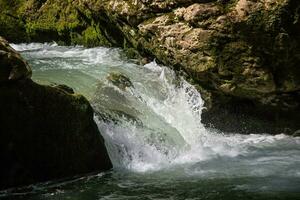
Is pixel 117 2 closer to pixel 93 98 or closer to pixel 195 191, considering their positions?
pixel 93 98

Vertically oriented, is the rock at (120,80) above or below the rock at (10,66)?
above

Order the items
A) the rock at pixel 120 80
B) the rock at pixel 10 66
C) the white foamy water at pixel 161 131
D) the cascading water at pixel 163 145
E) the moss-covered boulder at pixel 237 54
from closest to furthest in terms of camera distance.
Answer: the rock at pixel 10 66, the cascading water at pixel 163 145, the white foamy water at pixel 161 131, the moss-covered boulder at pixel 237 54, the rock at pixel 120 80

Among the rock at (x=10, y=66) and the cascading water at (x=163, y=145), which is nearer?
the rock at (x=10, y=66)

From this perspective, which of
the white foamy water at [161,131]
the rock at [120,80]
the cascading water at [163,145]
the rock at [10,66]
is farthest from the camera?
the rock at [120,80]

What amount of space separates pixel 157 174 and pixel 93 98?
2923 millimetres

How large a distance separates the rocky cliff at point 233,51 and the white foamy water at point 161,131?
45cm

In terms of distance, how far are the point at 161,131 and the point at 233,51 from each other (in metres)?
2.55

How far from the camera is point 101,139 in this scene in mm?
9969

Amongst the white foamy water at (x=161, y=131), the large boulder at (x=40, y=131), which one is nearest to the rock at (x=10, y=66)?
the large boulder at (x=40, y=131)

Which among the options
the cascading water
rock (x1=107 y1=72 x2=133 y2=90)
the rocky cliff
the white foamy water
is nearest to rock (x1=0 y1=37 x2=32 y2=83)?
the cascading water

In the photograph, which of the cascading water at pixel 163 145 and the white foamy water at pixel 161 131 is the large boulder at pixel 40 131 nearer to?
the cascading water at pixel 163 145

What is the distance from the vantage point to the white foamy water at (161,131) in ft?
33.8

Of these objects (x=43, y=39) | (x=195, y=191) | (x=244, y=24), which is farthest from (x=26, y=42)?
(x=195, y=191)

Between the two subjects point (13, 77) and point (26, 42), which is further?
point (26, 42)
